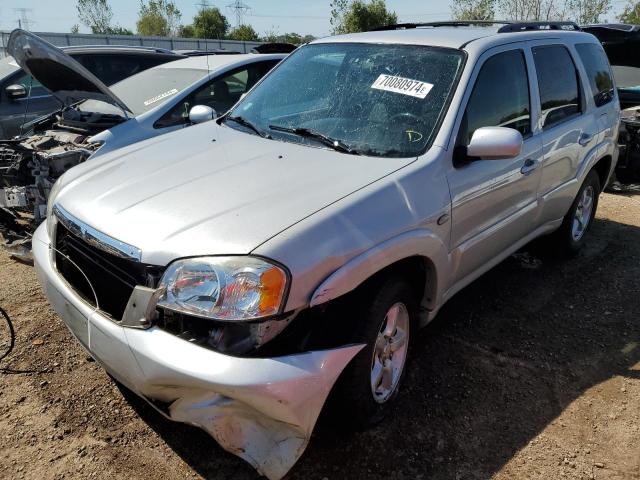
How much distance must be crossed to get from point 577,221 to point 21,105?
254 inches

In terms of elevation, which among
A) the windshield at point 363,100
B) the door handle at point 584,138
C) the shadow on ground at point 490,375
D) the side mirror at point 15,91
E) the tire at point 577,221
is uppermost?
the windshield at point 363,100

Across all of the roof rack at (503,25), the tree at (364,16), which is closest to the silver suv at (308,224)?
the roof rack at (503,25)

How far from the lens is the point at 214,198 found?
2398 mm

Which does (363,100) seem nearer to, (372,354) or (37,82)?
(372,354)

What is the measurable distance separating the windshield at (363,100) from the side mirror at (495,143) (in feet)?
0.78

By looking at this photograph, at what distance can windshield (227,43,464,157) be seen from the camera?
9.41ft

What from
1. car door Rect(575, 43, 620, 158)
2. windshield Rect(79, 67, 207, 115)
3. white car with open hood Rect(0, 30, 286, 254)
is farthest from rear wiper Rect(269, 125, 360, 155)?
car door Rect(575, 43, 620, 158)

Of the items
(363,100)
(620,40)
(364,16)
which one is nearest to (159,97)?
(363,100)

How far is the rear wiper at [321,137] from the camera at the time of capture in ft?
9.29

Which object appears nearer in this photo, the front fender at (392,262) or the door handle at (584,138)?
the front fender at (392,262)

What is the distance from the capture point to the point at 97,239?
2297 mm

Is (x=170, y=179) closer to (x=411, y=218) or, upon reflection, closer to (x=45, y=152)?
(x=411, y=218)

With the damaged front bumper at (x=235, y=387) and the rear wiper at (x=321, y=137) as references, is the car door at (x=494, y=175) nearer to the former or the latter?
the rear wiper at (x=321, y=137)

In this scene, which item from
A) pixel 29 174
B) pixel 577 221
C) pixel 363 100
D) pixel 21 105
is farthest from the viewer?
pixel 21 105
